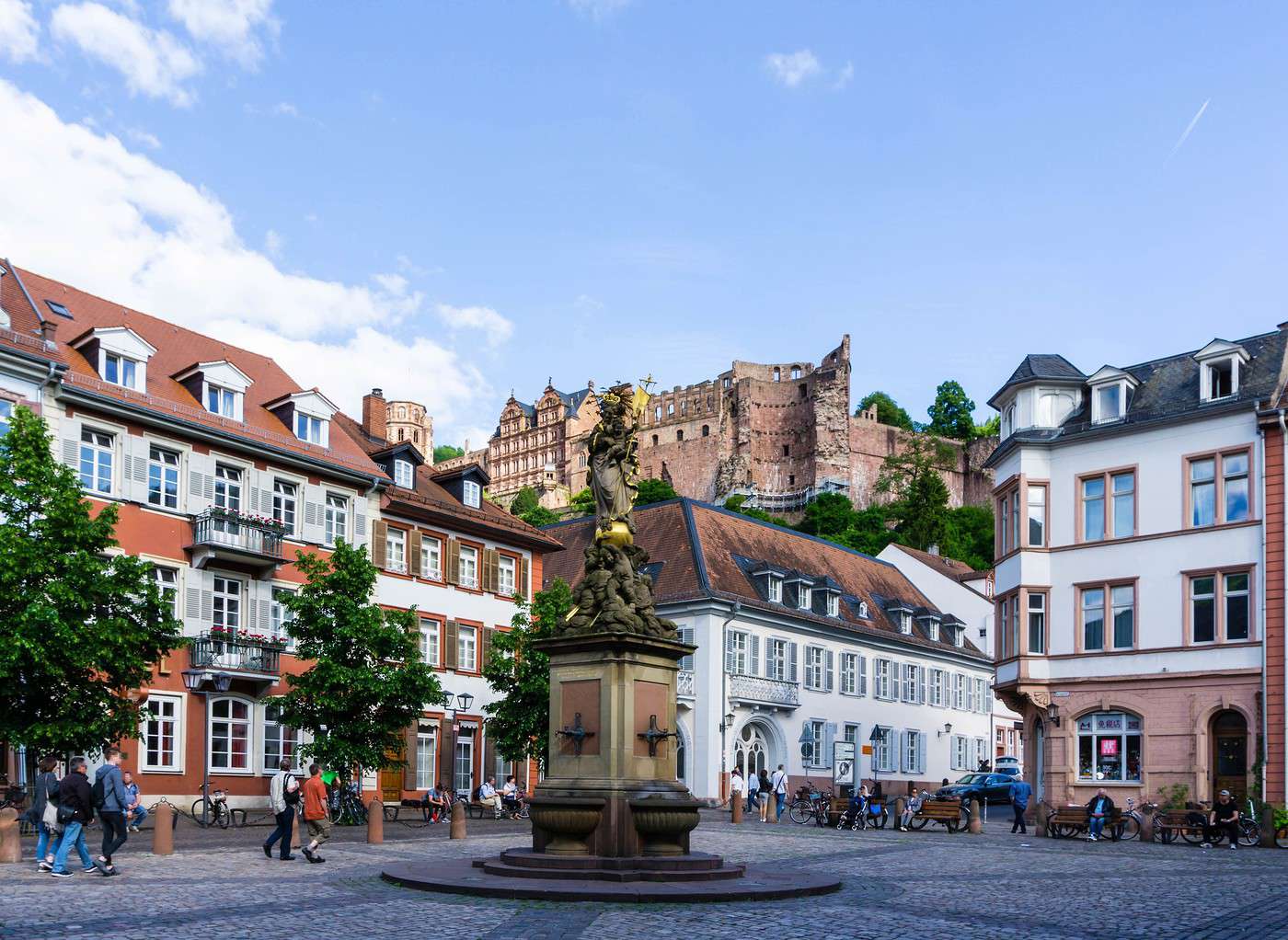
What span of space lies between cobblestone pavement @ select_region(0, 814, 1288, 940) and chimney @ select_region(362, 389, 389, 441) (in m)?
25.2

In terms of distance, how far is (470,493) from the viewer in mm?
48094

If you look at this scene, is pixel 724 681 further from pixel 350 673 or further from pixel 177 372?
pixel 177 372

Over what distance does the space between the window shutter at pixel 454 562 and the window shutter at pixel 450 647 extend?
1358 mm

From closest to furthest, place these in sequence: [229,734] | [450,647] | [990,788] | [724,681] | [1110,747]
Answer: [1110,747]
[229,734]
[450,647]
[724,681]
[990,788]

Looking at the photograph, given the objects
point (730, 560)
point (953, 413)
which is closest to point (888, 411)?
point (953, 413)

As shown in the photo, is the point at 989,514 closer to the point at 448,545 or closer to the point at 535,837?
the point at 448,545

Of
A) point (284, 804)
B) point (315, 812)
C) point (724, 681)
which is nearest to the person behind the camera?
point (315, 812)

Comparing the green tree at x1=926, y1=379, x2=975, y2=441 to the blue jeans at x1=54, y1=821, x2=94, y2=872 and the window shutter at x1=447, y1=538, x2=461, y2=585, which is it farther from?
the blue jeans at x1=54, y1=821, x2=94, y2=872

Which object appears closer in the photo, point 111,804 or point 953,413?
point 111,804

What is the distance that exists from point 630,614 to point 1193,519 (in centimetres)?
2262

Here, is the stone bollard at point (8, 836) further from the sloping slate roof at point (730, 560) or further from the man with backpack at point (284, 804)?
the sloping slate roof at point (730, 560)

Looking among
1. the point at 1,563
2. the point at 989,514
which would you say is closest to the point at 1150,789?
the point at 1,563

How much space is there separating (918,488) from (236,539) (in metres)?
83.3

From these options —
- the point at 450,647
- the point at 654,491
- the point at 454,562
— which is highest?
the point at 654,491
